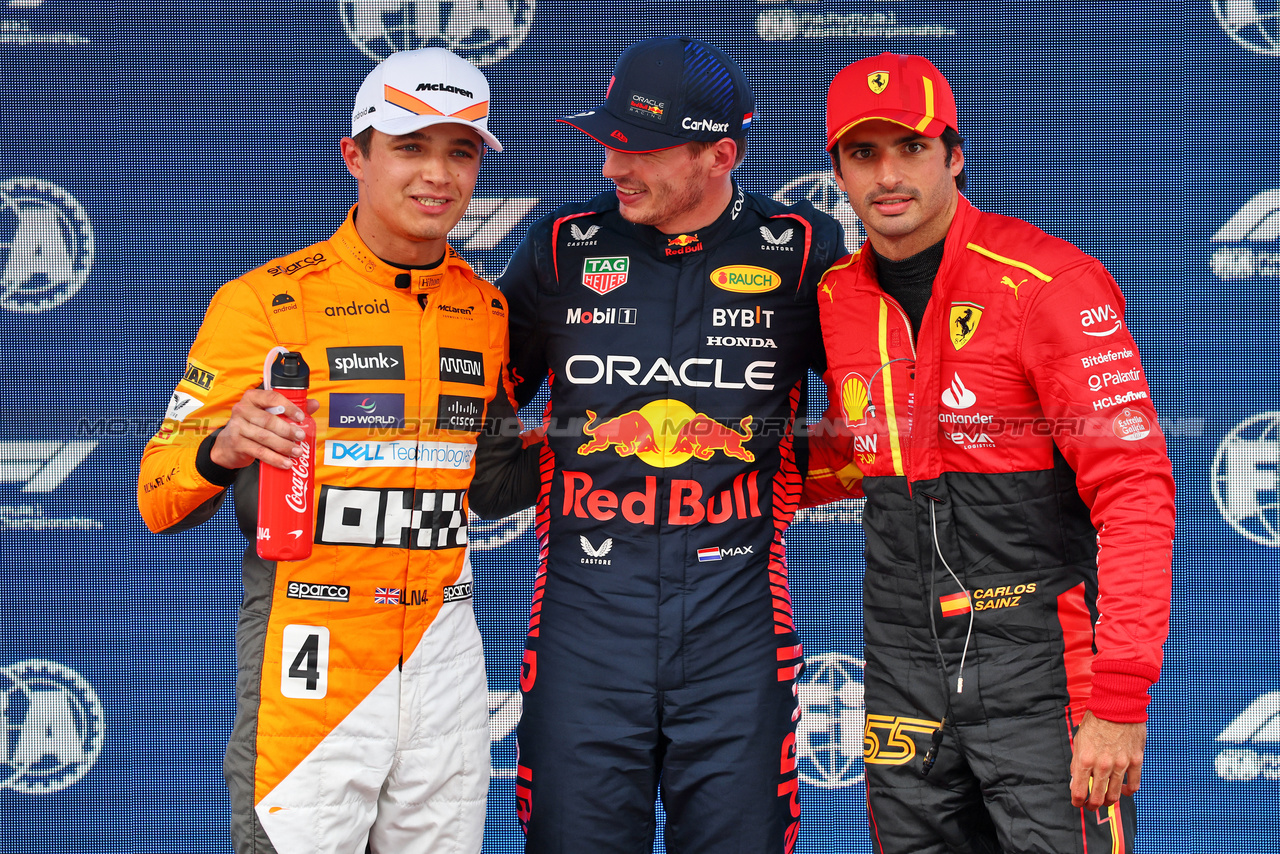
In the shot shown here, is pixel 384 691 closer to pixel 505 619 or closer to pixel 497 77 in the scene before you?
pixel 505 619

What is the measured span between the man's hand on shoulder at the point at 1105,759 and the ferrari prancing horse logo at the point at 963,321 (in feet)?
1.92

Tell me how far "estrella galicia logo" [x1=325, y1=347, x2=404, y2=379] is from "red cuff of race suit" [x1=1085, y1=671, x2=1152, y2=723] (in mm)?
1194

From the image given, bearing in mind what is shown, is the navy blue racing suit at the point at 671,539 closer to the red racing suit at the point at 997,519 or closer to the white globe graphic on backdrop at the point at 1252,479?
the red racing suit at the point at 997,519

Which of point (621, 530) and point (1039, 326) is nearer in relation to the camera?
point (1039, 326)

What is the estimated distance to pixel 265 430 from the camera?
1.53 m

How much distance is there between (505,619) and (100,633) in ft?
3.80

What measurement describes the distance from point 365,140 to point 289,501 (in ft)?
2.24

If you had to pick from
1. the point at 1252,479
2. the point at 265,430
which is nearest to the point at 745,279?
the point at 265,430

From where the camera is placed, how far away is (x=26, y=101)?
10.0 feet

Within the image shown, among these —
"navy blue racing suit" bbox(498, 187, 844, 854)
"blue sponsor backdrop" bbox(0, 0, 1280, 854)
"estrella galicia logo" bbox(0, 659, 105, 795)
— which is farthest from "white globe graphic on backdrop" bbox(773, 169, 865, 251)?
"estrella galicia logo" bbox(0, 659, 105, 795)

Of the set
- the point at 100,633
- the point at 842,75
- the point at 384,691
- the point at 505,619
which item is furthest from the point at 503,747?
the point at 842,75

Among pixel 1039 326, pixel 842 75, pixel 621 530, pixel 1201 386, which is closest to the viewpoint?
pixel 1039 326

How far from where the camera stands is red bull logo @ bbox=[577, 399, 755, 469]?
1.92m

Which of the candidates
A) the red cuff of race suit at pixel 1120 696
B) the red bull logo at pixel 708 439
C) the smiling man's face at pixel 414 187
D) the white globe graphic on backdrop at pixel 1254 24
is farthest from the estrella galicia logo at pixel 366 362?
the white globe graphic on backdrop at pixel 1254 24
